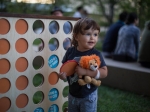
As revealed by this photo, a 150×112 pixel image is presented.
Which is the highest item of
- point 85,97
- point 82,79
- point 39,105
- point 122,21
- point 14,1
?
point 14,1

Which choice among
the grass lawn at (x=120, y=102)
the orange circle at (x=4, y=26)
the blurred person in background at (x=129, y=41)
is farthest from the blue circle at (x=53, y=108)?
the blurred person in background at (x=129, y=41)

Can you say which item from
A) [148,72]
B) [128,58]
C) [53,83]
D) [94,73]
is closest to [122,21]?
[128,58]

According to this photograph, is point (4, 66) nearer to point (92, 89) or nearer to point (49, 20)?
point (49, 20)

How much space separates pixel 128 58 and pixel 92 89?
2.71 meters

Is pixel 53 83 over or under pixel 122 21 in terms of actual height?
under

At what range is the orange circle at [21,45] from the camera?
217 cm

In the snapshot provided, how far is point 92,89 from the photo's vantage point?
2086mm

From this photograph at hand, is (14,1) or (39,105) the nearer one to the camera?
(39,105)

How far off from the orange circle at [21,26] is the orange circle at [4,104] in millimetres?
583

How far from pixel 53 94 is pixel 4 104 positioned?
53 cm

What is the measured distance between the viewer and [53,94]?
252 cm

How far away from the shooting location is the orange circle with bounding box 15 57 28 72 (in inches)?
86.4

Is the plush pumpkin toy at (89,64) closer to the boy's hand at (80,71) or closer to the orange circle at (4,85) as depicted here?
the boy's hand at (80,71)

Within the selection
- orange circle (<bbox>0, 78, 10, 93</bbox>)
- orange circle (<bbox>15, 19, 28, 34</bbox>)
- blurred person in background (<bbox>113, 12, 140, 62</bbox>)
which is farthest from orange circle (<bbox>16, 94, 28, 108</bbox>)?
blurred person in background (<bbox>113, 12, 140, 62</bbox>)
